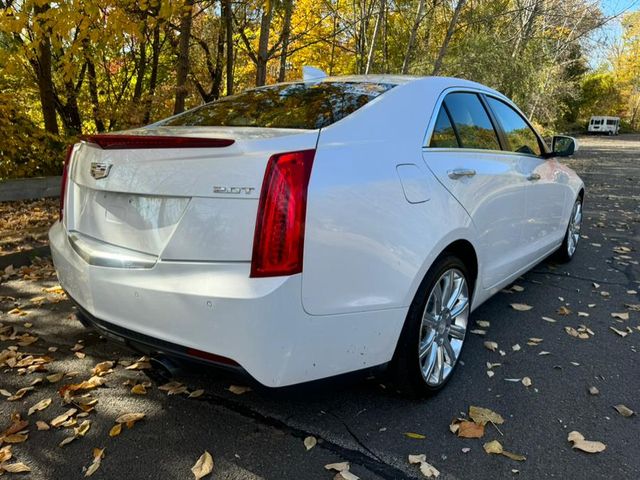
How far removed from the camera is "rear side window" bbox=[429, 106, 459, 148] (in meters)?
2.79

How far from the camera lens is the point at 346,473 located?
221cm

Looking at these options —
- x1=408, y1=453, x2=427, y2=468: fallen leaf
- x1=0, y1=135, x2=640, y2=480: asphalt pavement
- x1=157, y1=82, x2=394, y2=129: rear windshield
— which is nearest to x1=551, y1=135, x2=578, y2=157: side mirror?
x1=0, y1=135, x2=640, y2=480: asphalt pavement

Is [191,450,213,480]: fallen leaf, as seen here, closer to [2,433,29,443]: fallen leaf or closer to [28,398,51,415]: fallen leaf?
[2,433,29,443]: fallen leaf

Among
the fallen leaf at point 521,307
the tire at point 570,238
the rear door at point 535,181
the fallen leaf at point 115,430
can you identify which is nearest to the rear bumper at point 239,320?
the fallen leaf at point 115,430

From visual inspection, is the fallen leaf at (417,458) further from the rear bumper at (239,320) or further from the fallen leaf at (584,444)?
the fallen leaf at (584,444)

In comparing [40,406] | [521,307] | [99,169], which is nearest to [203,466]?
[40,406]

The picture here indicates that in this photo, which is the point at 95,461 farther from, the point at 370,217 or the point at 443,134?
the point at 443,134

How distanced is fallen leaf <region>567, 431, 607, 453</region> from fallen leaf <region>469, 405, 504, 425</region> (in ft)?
1.07

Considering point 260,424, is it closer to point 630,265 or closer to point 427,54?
point 630,265

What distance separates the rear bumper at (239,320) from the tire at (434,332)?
0.52 feet

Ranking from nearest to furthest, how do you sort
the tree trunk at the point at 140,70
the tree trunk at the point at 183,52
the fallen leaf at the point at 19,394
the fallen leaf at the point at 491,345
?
1. the fallen leaf at the point at 19,394
2. the fallen leaf at the point at 491,345
3. the tree trunk at the point at 183,52
4. the tree trunk at the point at 140,70

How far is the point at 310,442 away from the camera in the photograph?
7.93 ft

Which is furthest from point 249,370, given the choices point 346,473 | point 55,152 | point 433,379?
point 55,152

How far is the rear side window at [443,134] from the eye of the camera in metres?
2.79
